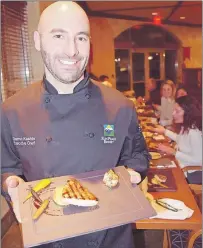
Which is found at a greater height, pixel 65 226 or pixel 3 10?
pixel 3 10

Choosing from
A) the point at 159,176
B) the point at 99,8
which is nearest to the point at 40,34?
the point at 159,176

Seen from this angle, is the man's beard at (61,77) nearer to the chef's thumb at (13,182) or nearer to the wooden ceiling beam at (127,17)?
the chef's thumb at (13,182)

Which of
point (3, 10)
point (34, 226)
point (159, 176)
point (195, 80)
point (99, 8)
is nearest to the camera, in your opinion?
point (34, 226)

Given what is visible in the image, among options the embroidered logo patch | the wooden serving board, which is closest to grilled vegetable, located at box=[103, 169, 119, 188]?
the wooden serving board

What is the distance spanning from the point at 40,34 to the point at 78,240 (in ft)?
2.73

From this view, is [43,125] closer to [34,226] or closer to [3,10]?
[34,226]

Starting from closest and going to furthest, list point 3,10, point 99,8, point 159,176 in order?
point 159,176 → point 3,10 → point 99,8

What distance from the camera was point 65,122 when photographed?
1256 mm

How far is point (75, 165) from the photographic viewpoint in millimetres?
1242

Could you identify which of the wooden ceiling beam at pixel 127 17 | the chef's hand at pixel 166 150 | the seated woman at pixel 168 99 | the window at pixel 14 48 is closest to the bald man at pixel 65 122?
the chef's hand at pixel 166 150

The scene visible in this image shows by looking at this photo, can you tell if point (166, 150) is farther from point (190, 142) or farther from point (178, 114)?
point (178, 114)

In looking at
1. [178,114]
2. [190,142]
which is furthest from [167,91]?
[190,142]

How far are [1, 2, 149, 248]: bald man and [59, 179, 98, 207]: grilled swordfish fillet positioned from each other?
4.6 inches

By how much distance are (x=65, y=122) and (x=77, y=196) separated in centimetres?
31
